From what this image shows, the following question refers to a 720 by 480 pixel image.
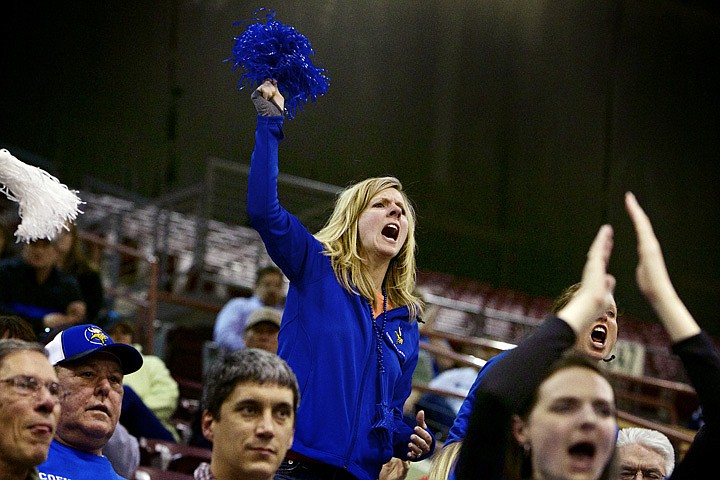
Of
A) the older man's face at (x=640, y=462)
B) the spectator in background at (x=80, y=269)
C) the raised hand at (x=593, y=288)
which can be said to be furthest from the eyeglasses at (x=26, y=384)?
the spectator in background at (x=80, y=269)

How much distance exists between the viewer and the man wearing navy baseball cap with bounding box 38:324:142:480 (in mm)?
2072

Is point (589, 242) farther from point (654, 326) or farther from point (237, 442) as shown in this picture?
point (237, 442)

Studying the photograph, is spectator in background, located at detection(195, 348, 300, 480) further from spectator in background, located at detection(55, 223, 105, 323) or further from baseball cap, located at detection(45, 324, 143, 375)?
spectator in background, located at detection(55, 223, 105, 323)

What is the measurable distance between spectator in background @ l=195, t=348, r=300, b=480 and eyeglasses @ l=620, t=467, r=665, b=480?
2.94ft

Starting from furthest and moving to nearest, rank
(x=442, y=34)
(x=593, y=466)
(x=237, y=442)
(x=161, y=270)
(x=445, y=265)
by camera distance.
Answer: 1. (x=445, y=265)
2. (x=442, y=34)
3. (x=161, y=270)
4. (x=237, y=442)
5. (x=593, y=466)

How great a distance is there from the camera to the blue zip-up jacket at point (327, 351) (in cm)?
214

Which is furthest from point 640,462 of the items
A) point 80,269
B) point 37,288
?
point 80,269

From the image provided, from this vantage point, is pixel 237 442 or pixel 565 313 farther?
pixel 237 442

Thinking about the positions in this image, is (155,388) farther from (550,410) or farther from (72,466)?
(550,410)

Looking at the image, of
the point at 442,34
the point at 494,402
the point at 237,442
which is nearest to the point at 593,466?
the point at 494,402

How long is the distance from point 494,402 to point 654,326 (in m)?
11.1

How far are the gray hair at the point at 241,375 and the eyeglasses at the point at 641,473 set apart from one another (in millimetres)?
894

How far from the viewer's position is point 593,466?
1.35 meters

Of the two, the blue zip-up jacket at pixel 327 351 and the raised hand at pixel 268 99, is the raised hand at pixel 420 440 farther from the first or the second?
the raised hand at pixel 268 99
